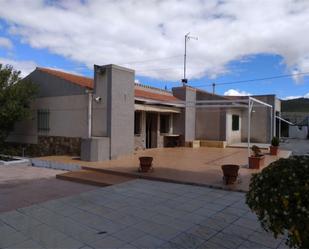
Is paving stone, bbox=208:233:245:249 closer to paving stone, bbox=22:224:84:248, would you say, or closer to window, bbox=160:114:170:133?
paving stone, bbox=22:224:84:248

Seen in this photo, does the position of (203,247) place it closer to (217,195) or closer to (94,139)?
(217,195)

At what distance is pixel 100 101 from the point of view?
16484mm

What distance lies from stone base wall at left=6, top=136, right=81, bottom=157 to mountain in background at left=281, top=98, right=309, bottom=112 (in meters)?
86.2

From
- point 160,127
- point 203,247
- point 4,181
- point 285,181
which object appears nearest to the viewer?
Answer: point 285,181

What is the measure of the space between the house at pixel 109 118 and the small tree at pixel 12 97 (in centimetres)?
114

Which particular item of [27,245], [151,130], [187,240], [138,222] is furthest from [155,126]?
[27,245]

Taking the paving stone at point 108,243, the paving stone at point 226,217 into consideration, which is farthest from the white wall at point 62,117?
the paving stone at point 108,243

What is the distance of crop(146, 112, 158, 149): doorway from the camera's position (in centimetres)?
2300

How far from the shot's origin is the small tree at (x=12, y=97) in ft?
56.9

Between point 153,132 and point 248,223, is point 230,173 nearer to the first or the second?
point 248,223

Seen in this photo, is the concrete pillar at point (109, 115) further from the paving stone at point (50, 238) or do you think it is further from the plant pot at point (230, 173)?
the paving stone at point (50, 238)

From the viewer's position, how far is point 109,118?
16188mm

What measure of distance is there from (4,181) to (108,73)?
24.7 ft

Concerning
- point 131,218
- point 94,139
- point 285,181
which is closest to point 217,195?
point 131,218
